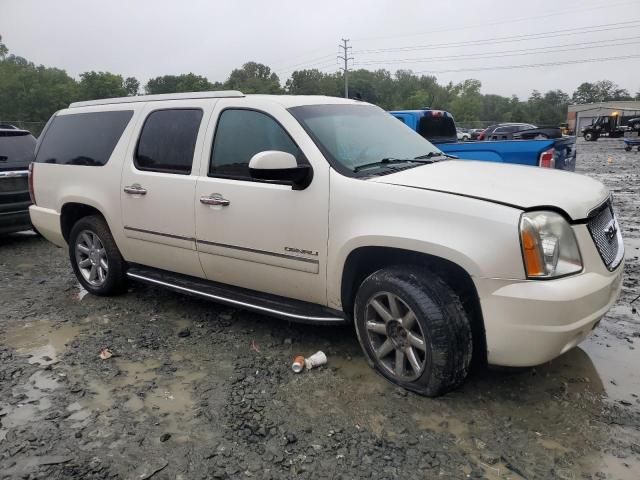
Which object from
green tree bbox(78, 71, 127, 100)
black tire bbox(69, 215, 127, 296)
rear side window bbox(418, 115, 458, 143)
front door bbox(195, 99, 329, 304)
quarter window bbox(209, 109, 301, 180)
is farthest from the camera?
green tree bbox(78, 71, 127, 100)

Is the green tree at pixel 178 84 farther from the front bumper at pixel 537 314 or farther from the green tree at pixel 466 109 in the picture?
the front bumper at pixel 537 314

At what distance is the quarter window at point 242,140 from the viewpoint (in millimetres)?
3682

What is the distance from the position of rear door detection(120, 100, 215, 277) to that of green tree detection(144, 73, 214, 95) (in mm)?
68681

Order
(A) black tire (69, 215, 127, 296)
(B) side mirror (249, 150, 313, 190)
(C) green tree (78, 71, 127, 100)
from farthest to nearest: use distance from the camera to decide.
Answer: (C) green tree (78, 71, 127, 100), (A) black tire (69, 215, 127, 296), (B) side mirror (249, 150, 313, 190)

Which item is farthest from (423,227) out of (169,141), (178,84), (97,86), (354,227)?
(178,84)

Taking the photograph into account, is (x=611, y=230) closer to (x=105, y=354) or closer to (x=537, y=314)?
(x=537, y=314)

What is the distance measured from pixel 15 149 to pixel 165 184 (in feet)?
15.5

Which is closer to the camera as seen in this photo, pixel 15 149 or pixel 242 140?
pixel 242 140

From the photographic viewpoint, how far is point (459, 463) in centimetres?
259

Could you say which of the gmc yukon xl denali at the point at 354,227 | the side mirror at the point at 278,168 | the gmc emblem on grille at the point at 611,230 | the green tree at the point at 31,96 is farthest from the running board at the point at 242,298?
the green tree at the point at 31,96

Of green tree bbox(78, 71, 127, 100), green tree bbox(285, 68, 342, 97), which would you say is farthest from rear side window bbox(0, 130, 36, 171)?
green tree bbox(285, 68, 342, 97)

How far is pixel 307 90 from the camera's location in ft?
277

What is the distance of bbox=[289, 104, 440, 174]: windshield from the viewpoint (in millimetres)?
3533

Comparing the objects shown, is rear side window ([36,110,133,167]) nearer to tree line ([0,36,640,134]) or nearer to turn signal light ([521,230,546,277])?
turn signal light ([521,230,546,277])
